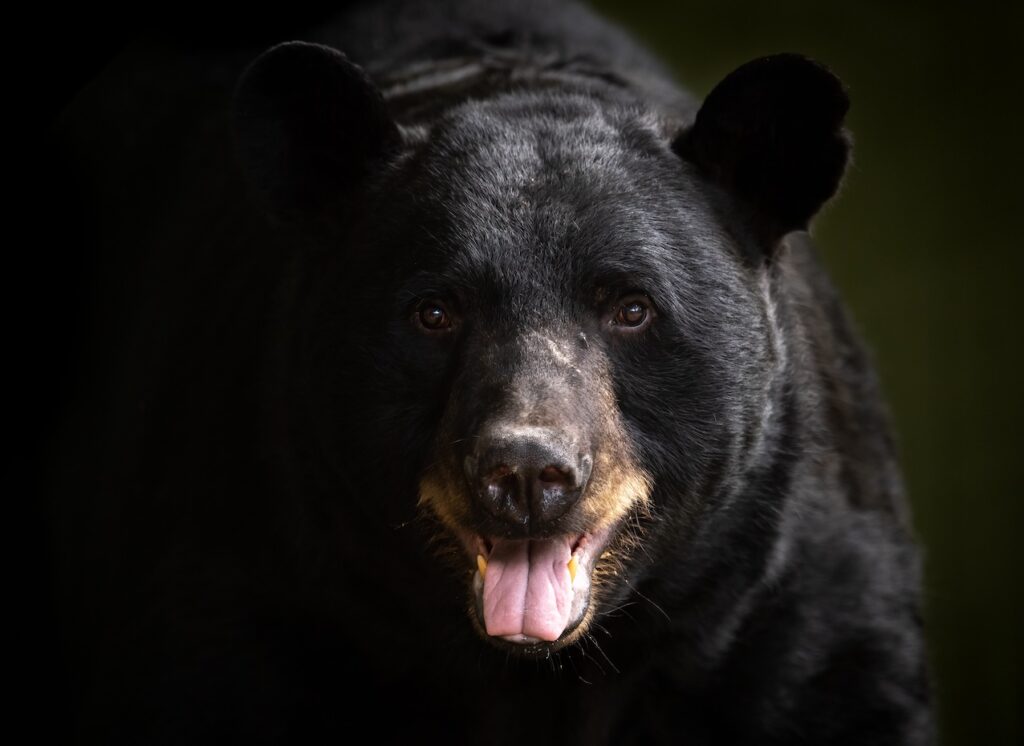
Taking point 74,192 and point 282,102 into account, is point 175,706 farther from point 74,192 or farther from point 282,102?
point 74,192

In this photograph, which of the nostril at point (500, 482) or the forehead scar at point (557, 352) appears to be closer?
the nostril at point (500, 482)

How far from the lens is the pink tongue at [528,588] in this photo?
11.2 feet

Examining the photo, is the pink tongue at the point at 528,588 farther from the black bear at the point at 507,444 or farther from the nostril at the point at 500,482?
the nostril at the point at 500,482

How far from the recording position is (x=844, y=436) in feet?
15.6

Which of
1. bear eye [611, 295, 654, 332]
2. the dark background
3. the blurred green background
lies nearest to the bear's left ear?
bear eye [611, 295, 654, 332]

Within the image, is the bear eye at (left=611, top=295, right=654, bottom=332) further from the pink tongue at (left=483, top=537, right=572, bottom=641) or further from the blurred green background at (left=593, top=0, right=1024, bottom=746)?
the blurred green background at (left=593, top=0, right=1024, bottom=746)

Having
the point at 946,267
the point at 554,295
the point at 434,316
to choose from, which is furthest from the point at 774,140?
the point at 946,267

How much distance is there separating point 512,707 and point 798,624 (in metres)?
0.81

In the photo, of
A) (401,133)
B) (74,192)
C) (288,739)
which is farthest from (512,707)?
(74,192)

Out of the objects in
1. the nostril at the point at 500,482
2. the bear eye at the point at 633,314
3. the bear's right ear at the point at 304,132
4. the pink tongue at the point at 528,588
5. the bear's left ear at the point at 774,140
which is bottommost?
the pink tongue at the point at 528,588

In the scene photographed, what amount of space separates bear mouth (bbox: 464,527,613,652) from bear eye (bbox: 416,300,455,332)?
504 millimetres

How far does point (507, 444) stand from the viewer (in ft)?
10.8

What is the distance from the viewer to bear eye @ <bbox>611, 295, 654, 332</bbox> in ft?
12.4

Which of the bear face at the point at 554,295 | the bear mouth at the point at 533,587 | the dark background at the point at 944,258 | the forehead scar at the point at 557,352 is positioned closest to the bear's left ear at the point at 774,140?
the bear face at the point at 554,295
